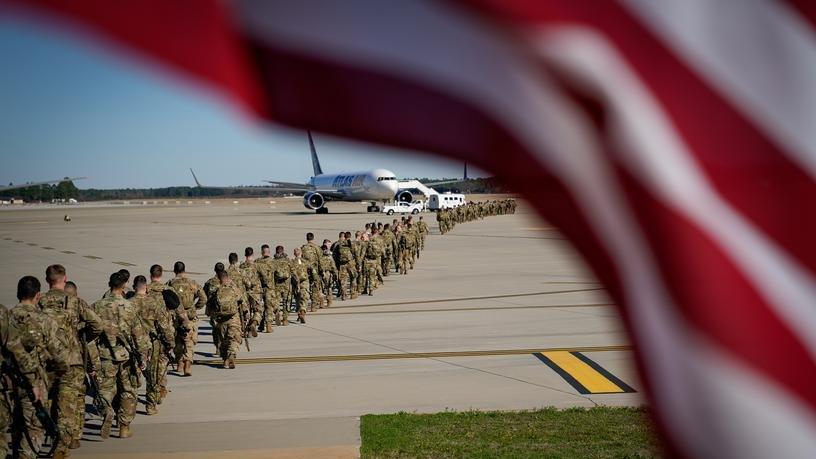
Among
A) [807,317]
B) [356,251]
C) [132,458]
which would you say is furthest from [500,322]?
[807,317]

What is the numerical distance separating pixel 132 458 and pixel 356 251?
12.5 meters

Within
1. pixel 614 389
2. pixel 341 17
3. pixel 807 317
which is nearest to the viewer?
pixel 341 17

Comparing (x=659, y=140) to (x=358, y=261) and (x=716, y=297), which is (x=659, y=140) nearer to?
(x=716, y=297)

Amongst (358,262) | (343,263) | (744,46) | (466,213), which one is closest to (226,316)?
(343,263)

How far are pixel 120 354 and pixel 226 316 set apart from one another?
3.19m

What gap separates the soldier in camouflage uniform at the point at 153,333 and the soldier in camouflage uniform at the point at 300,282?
6.20m

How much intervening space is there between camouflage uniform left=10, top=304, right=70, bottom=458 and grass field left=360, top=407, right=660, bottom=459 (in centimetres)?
314

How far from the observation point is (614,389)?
11172 millimetres

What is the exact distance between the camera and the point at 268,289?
16.1m

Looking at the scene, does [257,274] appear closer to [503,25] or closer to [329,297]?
[329,297]

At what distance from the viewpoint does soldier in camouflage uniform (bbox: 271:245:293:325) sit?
1644 centimetres

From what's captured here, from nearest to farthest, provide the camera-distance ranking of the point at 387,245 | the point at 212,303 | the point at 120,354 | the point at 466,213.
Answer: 1. the point at 120,354
2. the point at 212,303
3. the point at 387,245
4. the point at 466,213

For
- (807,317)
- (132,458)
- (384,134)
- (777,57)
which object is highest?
(777,57)

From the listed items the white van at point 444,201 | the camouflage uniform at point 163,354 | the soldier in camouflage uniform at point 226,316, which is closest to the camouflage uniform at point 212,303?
the soldier in camouflage uniform at point 226,316
